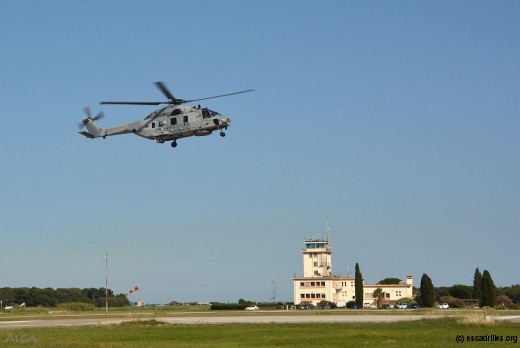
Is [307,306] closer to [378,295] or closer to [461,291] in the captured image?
[378,295]

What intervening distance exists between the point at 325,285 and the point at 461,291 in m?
32.8

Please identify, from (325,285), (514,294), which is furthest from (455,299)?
(514,294)

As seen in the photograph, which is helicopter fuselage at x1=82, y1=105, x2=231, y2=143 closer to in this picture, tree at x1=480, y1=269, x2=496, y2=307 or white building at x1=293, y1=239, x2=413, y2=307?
tree at x1=480, y1=269, x2=496, y2=307

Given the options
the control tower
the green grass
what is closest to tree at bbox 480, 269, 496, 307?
the control tower

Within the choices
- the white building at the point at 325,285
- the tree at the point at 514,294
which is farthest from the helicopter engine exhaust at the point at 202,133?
the tree at the point at 514,294

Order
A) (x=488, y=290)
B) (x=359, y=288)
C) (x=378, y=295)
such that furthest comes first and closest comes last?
(x=378, y=295)
(x=359, y=288)
(x=488, y=290)

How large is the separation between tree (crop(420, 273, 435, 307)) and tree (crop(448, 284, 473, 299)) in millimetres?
30538

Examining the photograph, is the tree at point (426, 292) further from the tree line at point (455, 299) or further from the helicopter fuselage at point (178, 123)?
the helicopter fuselage at point (178, 123)

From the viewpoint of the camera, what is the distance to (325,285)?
14262 centimetres

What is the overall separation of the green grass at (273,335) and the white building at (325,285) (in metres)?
81.5

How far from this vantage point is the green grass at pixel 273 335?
44.1 m

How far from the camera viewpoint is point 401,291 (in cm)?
14800

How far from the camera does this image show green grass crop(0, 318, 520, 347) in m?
44.1

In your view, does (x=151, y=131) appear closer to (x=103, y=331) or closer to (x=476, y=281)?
(x=103, y=331)
